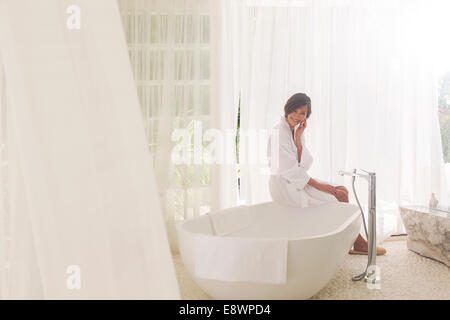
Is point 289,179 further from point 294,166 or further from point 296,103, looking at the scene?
Result: point 296,103

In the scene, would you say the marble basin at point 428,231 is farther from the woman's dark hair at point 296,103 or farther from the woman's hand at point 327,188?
the woman's dark hair at point 296,103

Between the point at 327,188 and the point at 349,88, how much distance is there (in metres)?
1.08

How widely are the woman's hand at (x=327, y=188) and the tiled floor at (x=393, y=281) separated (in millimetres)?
582

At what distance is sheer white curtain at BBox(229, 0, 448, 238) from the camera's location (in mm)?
3879

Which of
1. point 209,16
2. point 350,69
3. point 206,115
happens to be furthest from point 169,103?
point 350,69

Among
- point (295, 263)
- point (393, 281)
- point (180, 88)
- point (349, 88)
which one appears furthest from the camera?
point (349, 88)

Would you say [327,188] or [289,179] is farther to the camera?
[327,188]

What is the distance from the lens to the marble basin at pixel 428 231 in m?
3.31

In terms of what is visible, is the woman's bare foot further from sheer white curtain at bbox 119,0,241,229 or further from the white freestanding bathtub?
sheer white curtain at bbox 119,0,241,229

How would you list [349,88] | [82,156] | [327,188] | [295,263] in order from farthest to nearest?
[349,88] → [327,188] → [295,263] → [82,156]

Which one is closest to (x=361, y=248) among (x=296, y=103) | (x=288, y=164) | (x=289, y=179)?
(x=289, y=179)

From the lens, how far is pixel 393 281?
3043 mm

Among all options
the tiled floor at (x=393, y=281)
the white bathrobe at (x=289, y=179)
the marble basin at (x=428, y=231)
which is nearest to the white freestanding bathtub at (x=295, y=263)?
the tiled floor at (x=393, y=281)

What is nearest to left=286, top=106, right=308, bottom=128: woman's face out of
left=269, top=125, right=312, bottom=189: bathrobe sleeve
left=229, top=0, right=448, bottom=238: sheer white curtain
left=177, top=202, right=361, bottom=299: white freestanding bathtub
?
left=269, top=125, right=312, bottom=189: bathrobe sleeve
